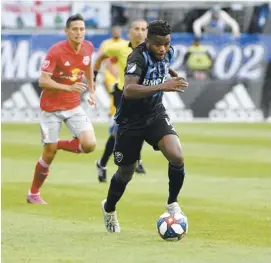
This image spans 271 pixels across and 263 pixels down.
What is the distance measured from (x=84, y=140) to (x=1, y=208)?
140 cm

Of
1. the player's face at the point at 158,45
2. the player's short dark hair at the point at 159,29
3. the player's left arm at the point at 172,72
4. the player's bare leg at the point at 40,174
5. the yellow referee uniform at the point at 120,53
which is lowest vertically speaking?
the player's bare leg at the point at 40,174

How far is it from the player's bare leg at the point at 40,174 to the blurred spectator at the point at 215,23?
57.6 feet

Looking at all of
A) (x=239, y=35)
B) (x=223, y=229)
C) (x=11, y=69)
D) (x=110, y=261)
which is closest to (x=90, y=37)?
(x=11, y=69)

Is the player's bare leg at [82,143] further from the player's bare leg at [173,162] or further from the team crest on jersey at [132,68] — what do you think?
the team crest on jersey at [132,68]

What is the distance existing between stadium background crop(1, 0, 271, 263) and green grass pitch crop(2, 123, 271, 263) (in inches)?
0.6

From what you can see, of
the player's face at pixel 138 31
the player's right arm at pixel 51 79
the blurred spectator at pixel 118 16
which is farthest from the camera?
the blurred spectator at pixel 118 16

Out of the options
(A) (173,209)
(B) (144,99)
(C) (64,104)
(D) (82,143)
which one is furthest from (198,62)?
(A) (173,209)

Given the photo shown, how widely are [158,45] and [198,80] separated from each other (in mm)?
20004

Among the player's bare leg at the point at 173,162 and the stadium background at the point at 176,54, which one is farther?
the stadium background at the point at 176,54

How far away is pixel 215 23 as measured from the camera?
30125mm

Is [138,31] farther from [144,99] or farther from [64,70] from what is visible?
[144,99]

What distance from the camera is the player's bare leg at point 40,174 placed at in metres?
12.7

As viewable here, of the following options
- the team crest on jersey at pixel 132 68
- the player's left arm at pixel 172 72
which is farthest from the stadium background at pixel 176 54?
the team crest on jersey at pixel 132 68

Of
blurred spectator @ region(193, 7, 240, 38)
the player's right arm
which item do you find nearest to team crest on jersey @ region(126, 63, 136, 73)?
the player's right arm
